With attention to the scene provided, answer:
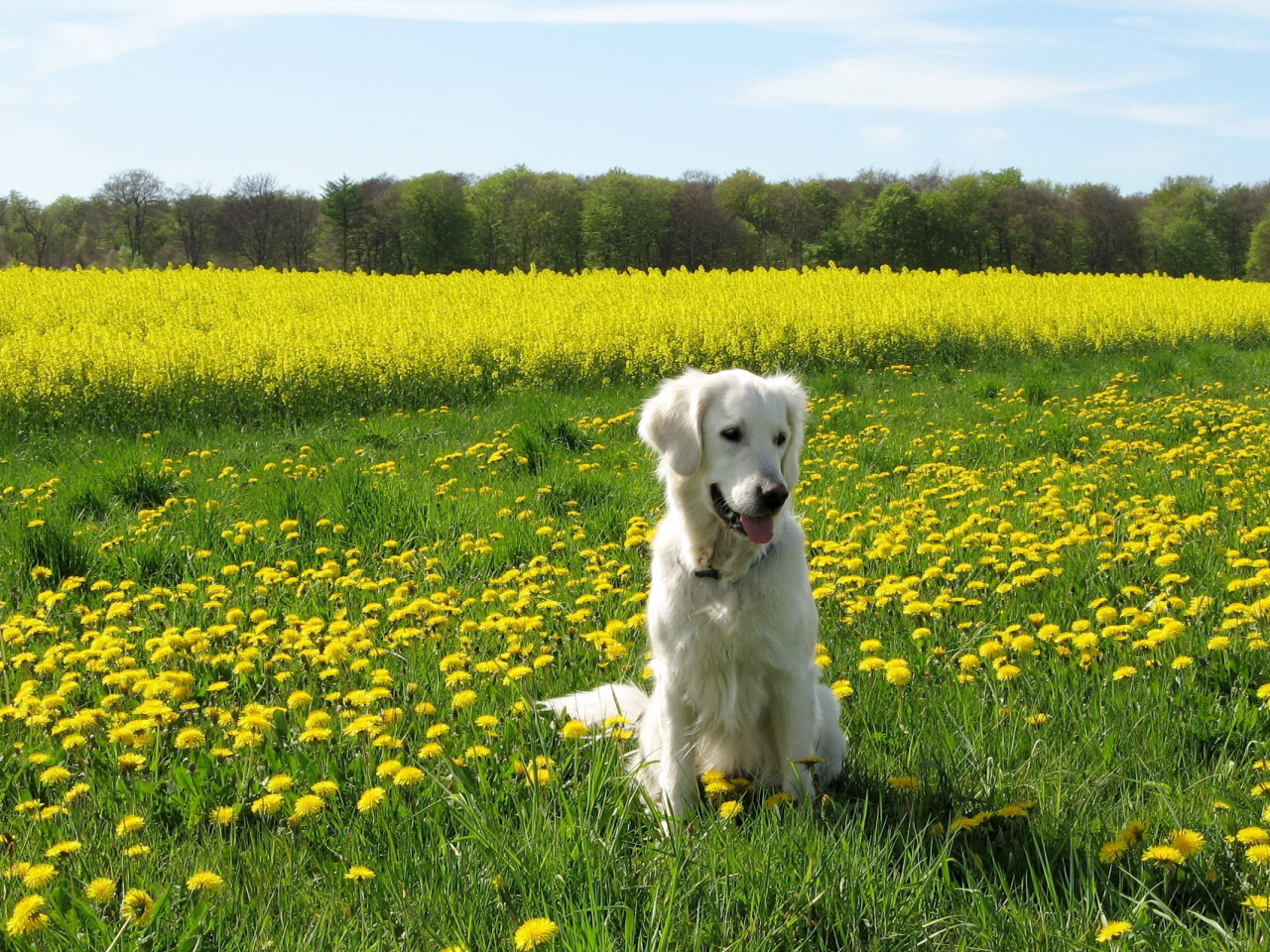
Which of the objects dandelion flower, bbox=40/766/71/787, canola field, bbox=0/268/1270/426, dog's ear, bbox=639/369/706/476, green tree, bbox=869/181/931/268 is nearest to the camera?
dandelion flower, bbox=40/766/71/787

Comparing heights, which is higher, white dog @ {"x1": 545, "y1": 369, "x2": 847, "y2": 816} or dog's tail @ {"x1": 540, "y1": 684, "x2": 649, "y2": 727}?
white dog @ {"x1": 545, "y1": 369, "x2": 847, "y2": 816}

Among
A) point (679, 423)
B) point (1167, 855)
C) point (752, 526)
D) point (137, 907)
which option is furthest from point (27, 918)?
point (1167, 855)

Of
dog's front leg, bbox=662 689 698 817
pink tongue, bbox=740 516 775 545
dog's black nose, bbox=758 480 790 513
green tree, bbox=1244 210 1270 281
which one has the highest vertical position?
green tree, bbox=1244 210 1270 281

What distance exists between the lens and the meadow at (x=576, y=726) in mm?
2053

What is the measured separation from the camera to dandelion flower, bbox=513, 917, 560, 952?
1.80 metres

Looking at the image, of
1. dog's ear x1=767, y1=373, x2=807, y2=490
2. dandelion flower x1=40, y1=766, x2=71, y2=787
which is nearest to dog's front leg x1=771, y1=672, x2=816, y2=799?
dog's ear x1=767, y1=373, x2=807, y2=490

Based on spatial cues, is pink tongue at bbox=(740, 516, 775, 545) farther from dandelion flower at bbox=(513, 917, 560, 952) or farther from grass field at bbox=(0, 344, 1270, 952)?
dandelion flower at bbox=(513, 917, 560, 952)

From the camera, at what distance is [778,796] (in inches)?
98.1

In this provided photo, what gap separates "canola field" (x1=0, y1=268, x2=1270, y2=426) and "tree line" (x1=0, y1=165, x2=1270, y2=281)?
24.1 metres

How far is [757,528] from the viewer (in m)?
2.75

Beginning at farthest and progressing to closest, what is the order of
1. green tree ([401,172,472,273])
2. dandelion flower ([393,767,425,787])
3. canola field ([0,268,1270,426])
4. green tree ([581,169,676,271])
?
green tree ([401,172,472,273]), green tree ([581,169,676,271]), canola field ([0,268,1270,426]), dandelion flower ([393,767,425,787])

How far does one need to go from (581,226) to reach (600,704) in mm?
43642

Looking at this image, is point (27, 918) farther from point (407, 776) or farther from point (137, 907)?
point (407, 776)

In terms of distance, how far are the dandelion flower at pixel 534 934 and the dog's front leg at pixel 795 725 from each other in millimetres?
1001
